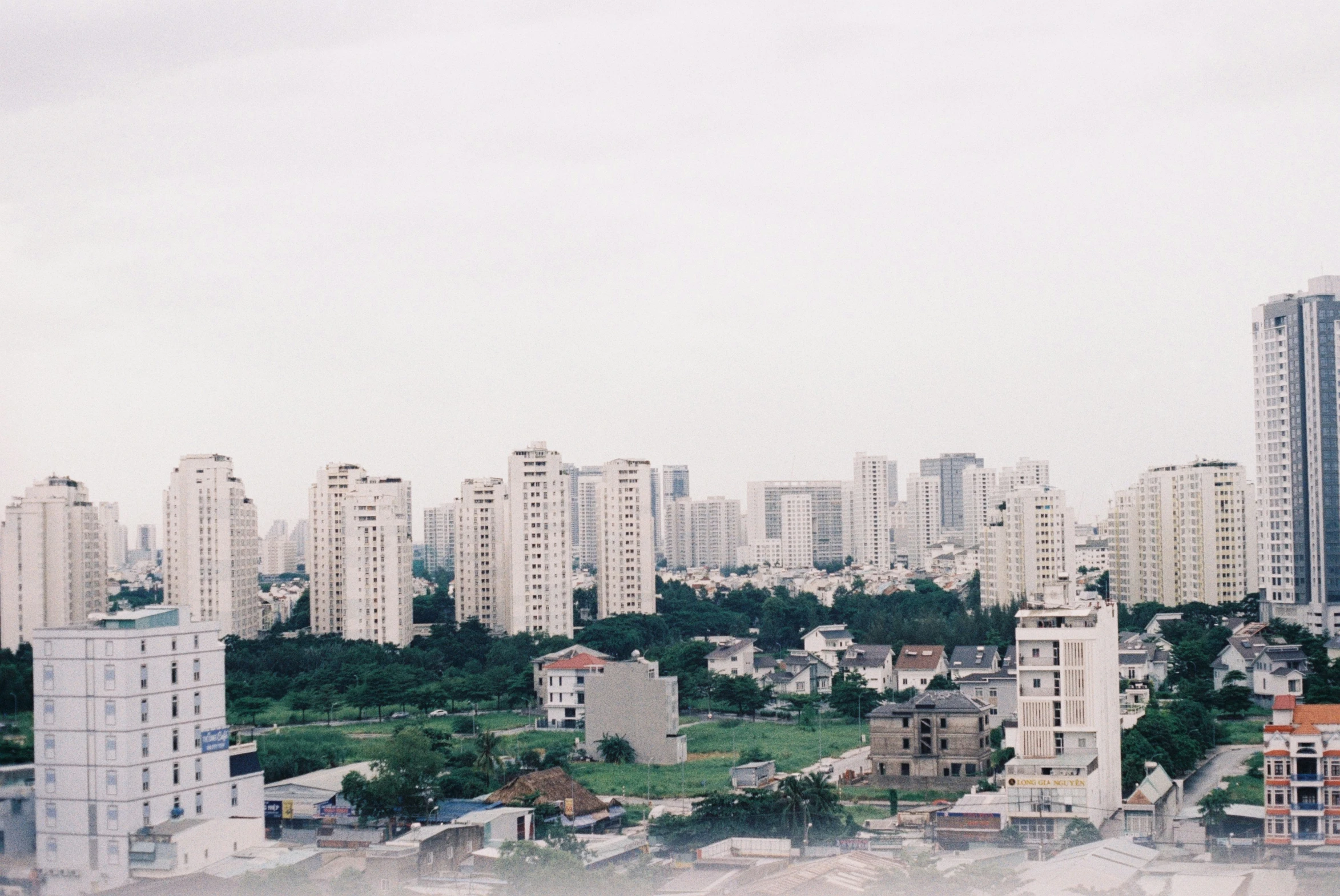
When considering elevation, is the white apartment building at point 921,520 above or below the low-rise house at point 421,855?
above

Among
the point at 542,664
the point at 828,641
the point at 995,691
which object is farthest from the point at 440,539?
the point at 995,691

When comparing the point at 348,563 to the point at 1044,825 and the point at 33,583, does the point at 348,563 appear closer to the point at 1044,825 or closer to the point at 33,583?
the point at 33,583

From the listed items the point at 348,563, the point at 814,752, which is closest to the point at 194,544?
the point at 348,563

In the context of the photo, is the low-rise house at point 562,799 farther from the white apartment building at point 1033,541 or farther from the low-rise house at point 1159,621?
the white apartment building at point 1033,541

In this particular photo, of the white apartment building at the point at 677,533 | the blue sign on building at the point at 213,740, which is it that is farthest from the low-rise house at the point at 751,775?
the white apartment building at the point at 677,533

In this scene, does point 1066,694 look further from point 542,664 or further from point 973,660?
point 542,664
